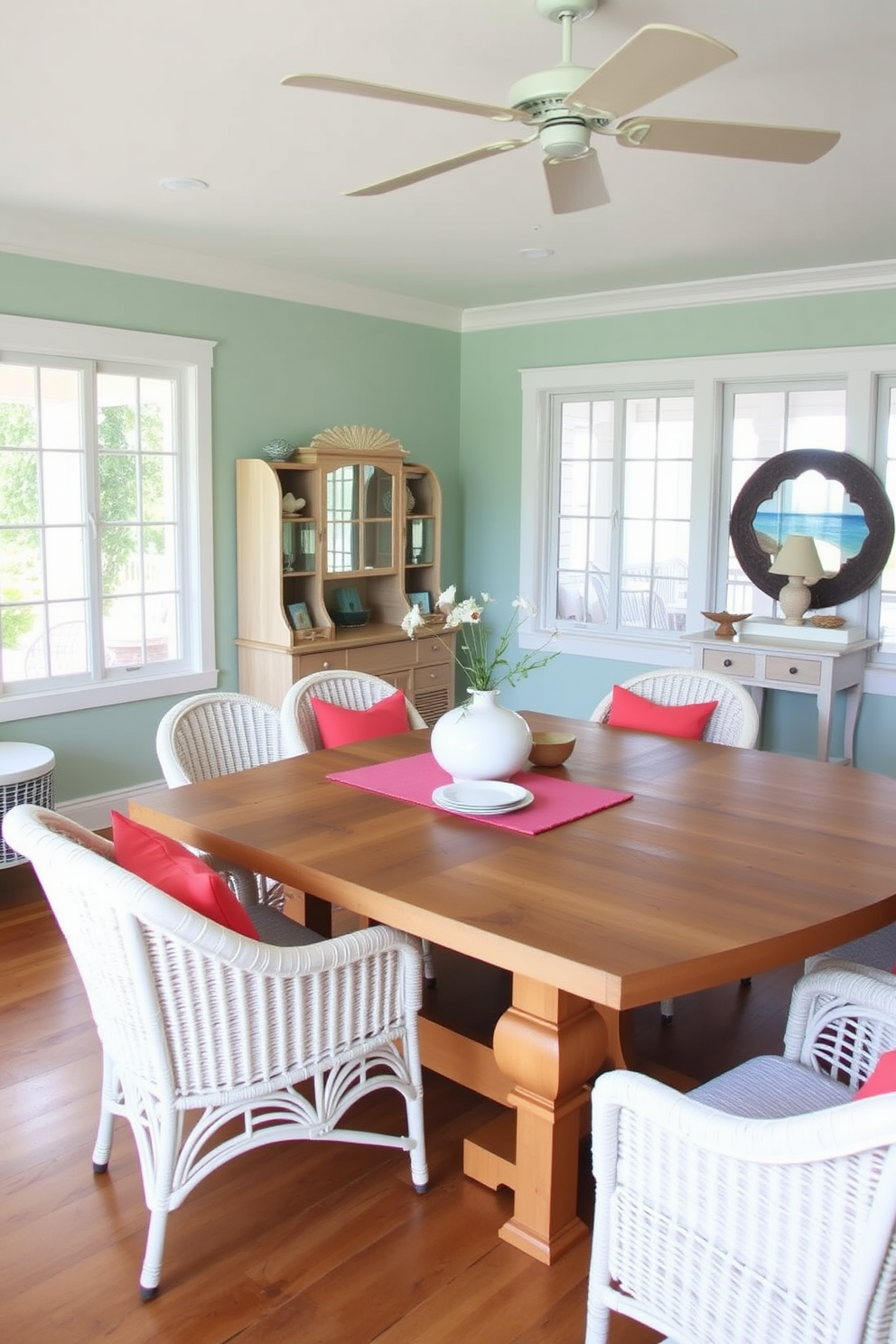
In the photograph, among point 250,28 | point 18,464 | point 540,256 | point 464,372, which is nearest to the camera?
point 250,28

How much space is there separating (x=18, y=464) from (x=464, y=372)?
2757 millimetres

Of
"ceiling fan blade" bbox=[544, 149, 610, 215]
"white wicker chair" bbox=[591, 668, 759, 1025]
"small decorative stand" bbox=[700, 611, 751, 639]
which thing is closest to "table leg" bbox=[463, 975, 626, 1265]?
"white wicker chair" bbox=[591, 668, 759, 1025]

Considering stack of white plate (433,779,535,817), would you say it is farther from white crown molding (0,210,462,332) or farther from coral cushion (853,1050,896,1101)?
white crown molding (0,210,462,332)

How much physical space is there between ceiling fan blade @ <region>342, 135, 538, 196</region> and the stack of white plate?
55.1 inches

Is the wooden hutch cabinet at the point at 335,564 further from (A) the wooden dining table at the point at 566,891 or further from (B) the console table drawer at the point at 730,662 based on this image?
(A) the wooden dining table at the point at 566,891

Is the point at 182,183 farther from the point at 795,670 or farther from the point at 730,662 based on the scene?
the point at 795,670

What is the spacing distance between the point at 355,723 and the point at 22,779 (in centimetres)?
130

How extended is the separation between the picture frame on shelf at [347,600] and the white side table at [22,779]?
1762 millimetres

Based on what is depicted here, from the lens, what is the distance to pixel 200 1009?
1.91 metres

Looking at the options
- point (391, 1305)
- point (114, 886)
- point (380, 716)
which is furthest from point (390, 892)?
point (380, 716)

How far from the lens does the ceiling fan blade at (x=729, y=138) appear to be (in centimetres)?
211

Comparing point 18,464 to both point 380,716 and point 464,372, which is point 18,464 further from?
point 464,372

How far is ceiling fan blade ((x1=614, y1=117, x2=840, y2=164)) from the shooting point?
2.11 metres

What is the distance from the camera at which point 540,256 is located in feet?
15.1
